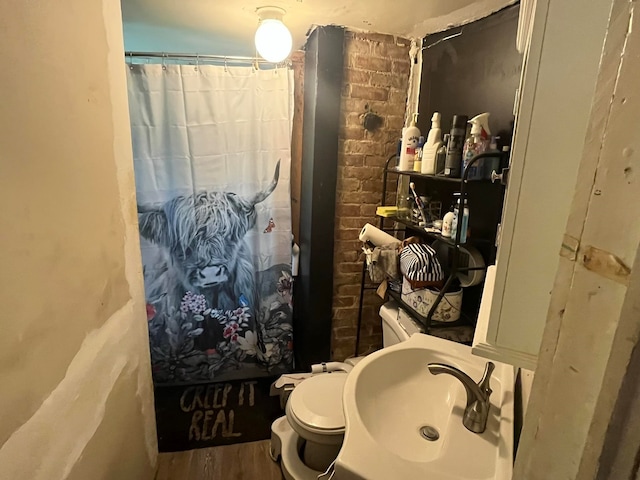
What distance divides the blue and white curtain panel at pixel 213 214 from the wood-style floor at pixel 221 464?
548 mm

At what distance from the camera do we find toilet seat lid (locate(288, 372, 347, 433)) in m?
1.43

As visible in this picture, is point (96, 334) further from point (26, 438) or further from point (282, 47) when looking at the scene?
point (282, 47)

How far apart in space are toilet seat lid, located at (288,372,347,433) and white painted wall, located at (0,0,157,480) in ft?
2.06

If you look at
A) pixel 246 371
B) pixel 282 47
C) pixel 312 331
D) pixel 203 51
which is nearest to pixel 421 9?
pixel 282 47

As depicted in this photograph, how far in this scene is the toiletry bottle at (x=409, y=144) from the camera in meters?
1.67

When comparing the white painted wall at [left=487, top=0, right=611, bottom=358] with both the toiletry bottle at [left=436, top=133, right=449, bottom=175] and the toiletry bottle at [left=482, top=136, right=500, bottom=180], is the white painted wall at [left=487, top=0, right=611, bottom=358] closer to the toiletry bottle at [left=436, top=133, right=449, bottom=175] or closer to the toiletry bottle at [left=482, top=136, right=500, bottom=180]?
the toiletry bottle at [left=482, top=136, right=500, bottom=180]

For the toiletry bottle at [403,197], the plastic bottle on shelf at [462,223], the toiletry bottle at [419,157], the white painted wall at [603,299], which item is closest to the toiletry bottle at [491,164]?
the plastic bottle on shelf at [462,223]

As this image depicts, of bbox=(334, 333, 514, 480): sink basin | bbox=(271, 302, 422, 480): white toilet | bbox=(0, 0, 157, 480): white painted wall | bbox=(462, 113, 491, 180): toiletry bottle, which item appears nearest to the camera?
bbox=(0, 0, 157, 480): white painted wall

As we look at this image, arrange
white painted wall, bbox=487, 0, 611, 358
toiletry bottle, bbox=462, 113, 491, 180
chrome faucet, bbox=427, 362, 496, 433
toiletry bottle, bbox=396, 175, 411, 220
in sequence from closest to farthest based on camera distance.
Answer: white painted wall, bbox=487, 0, 611, 358 < chrome faucet, bbox=427, 362, 496, 433 < toiletry bottle, bbox=462, 113, 491, 180 < toiletry bottle, bbox=396, 175, 411, 220

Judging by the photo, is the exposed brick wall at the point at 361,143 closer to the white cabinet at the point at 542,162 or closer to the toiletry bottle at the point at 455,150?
the toiletry bottle at the point at 455,150

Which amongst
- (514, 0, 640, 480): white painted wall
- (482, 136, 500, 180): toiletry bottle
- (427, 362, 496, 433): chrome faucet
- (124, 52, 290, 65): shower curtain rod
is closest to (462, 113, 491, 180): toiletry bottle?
(482, 136, 500, 180): toiletry bottle

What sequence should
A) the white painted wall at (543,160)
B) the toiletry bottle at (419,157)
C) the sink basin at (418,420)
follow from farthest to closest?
the toiletry bottle at (419,157), the sink basin at (418,420), the white painted wall at (543,160)

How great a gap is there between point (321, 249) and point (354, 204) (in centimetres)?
31

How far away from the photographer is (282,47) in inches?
66.7
